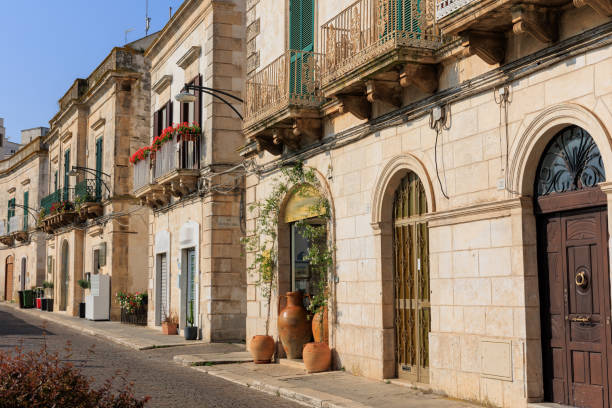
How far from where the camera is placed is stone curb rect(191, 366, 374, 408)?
29.3 ft

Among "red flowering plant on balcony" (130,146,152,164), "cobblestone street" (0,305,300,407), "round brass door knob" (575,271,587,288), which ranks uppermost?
"red flowering plant on balcony" (130,146,152,164)

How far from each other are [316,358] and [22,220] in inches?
1433

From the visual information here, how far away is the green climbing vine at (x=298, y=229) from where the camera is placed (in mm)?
12477

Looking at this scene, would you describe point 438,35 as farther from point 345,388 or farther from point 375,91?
point 345,388

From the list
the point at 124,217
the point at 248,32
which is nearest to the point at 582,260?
the point at 248,32

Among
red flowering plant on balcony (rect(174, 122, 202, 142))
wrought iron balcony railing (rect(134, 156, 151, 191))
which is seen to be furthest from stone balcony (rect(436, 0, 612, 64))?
wrought iron balcony railing (rect(134, 156, 151, 191))

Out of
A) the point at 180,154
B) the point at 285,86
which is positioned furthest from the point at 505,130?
the point at 180,154

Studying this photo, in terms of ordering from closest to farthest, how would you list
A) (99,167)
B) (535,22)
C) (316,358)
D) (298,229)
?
(535,22), (316,358), (298,229), (99,167)

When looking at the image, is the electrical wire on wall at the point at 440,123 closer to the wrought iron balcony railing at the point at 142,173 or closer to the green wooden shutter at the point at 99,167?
the wrought iron balcony railing at the point at 142,173

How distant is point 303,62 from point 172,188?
→ 804 centimetres

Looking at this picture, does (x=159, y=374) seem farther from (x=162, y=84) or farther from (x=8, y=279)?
(x=8, y=279)

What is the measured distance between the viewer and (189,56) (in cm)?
1961

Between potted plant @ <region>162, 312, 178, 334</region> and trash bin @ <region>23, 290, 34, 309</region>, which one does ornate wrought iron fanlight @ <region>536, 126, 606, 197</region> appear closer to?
potted plant @ <region>162, 312, 178, 334</region>

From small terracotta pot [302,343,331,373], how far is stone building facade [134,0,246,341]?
6260mm
